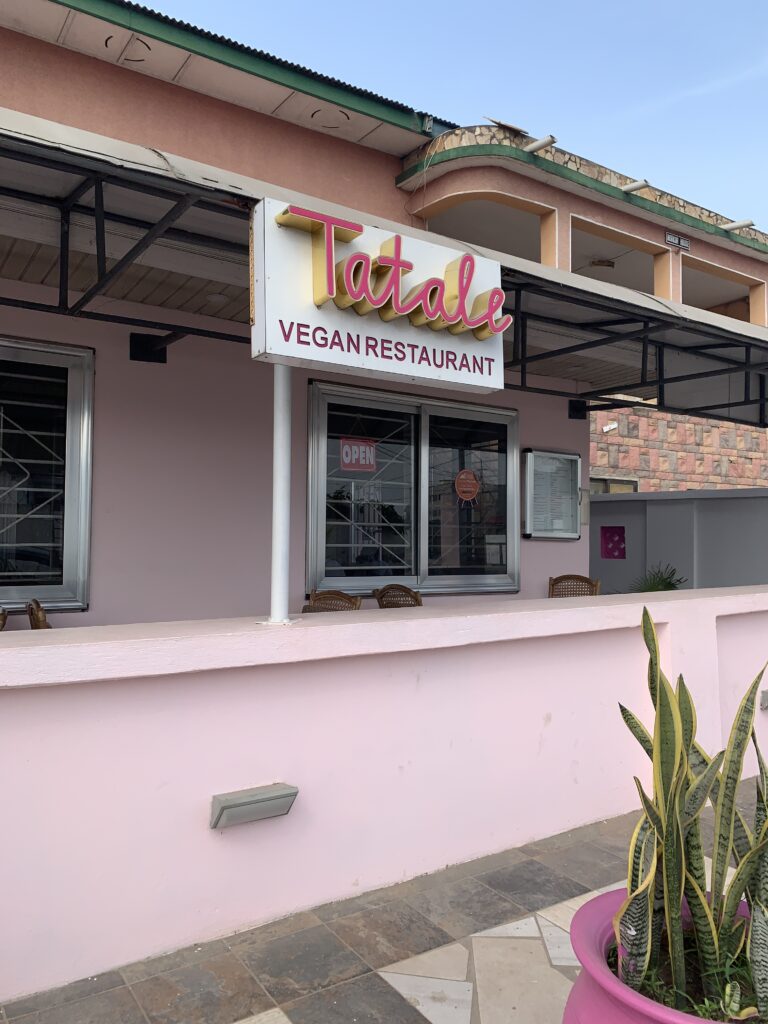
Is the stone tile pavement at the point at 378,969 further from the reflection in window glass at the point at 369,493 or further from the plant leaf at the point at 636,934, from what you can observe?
the reflection in window glass at the point at 369,493

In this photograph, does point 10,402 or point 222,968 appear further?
point 10,402

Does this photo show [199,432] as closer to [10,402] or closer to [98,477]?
[98,477]

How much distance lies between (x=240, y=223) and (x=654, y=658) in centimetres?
295

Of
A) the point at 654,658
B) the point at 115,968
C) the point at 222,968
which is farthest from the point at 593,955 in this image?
the point at 115,968

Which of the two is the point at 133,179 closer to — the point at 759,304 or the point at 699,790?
the point at 699,790

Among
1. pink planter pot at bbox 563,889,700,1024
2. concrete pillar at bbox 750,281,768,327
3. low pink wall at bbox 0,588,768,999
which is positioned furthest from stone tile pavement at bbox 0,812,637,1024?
concrete pillar at bbox 750,281,768,327

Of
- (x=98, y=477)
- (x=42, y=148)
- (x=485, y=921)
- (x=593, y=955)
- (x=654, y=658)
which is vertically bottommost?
(x=485, y=921)

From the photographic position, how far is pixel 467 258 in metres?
3.20

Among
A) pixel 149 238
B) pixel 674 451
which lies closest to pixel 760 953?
pixel 149 238

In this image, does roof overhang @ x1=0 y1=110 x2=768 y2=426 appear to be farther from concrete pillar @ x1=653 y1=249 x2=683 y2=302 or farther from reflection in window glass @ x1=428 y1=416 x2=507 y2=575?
reflection in window glass @ x1=428 y1=416 x2=507 y2=575

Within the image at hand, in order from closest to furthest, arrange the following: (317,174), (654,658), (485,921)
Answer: (654,658), (485,921), (317,174)

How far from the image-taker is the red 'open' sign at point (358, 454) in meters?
5.71

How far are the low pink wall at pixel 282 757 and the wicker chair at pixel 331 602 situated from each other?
152cm

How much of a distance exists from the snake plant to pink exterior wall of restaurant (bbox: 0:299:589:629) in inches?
150
